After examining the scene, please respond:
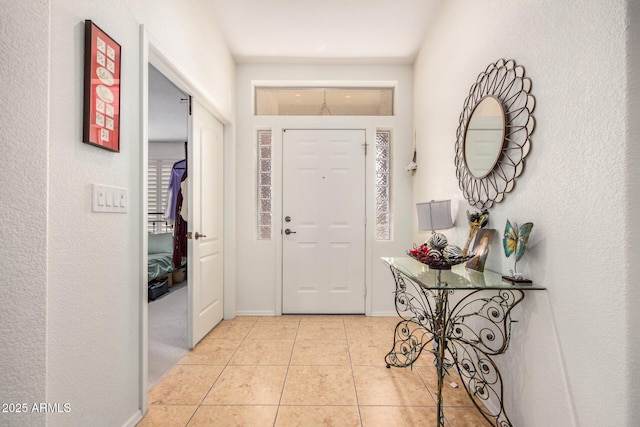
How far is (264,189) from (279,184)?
0.21m

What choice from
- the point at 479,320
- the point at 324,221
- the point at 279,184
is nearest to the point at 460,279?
the point at 479,320

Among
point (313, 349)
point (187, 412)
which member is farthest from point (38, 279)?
point (313, 349)

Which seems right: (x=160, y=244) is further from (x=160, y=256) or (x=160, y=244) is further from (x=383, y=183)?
(x=383, y=183)

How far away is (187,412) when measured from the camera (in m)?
1.76

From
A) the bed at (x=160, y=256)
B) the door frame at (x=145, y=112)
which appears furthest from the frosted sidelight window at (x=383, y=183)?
the bed at (x=160, y=256)

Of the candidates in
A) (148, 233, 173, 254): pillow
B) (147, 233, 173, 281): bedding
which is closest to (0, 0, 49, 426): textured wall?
(147, 233, 173, 281): bedding

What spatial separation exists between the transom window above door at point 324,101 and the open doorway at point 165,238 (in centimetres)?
89

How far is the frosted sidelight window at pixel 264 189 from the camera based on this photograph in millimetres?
3529

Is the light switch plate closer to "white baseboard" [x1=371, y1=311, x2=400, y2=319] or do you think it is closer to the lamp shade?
the lamp shade

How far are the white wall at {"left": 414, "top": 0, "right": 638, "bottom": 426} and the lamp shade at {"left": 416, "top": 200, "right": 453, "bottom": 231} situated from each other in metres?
0.48

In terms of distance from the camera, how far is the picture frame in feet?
5.66

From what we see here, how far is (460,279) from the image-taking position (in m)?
1.58

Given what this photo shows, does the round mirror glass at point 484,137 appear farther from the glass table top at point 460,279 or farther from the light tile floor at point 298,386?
the light tile floor at point 298,386

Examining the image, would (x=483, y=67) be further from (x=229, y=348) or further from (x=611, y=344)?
(x=229, y=348)
